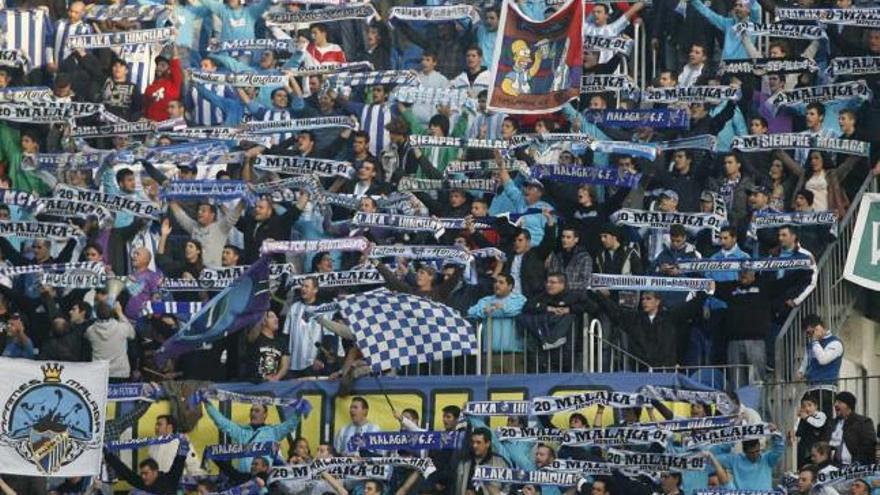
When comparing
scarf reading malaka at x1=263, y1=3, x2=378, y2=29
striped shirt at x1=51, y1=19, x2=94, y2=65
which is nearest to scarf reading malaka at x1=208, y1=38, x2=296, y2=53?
scarf reading malaka at x1=263, y1=3, x2=378, y2=29

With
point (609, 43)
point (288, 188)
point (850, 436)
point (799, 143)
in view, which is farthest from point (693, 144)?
point (850, 436)

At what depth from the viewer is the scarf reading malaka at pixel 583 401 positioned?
36250 mm

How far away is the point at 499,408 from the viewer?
36.7 meters

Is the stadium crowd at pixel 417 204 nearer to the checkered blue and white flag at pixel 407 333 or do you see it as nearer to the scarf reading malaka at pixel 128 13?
the scarf reading malaka at pixel 128 13

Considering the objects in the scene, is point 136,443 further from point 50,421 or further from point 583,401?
point 583,401

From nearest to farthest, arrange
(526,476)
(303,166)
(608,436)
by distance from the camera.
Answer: (526,476), (608,436), (303,166)

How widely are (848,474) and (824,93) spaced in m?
6.74

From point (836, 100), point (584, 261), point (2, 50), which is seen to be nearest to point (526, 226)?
point (584, 261)

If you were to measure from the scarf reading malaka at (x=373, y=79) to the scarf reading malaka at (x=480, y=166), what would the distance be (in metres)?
1.91

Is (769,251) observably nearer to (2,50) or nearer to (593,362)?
(593,362)

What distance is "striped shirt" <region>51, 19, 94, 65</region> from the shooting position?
4475 cm

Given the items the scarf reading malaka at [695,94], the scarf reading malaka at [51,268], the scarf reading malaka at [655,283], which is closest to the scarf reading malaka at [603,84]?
the scarf reading malaka at [695,94]

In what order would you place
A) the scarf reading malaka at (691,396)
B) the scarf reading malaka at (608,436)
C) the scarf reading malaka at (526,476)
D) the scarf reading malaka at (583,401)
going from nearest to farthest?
1. the scarf reading malaka at (526,476)
2. the scarf reading malaka at (608,436)
3. the scarf reading malaka at (691,396)
4. the scarf reading malaka at (583,401)

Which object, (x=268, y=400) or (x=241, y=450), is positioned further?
(x=268, y=400)
